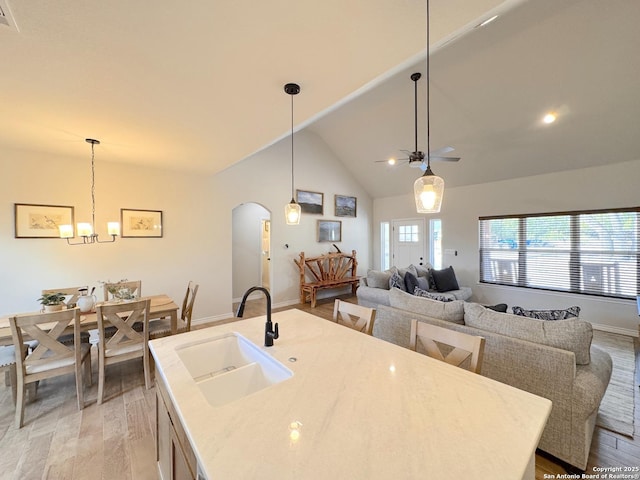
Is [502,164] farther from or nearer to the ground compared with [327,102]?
farther from the ground

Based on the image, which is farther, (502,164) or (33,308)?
(502,164)

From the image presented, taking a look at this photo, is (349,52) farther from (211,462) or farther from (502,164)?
(502,164)

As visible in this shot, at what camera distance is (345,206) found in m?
6.73

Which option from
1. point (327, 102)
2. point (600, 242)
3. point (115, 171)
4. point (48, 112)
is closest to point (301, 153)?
point (115, 171)

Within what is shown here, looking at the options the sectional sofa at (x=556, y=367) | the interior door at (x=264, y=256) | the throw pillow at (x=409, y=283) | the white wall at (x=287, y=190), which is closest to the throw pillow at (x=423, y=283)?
the throw pillow at (x=409, y=283)

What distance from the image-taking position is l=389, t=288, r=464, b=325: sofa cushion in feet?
7.57

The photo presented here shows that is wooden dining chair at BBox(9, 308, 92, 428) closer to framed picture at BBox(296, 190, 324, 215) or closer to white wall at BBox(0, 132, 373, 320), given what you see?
white wall at BBox(0, 132, 373, 320)

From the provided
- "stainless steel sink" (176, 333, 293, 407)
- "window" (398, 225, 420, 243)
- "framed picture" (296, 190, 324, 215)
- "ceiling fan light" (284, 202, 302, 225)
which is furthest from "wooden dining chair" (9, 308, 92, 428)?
"window" (398, 225, 420, 243)

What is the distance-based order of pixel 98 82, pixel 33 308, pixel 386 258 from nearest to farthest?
pixel 98 82
pixel 33 308
pixel 386 258

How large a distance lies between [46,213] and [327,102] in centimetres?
374

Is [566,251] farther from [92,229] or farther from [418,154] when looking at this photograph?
[92,229]

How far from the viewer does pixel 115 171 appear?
3619mm

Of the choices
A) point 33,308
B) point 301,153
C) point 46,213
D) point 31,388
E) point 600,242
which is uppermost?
point 301,153

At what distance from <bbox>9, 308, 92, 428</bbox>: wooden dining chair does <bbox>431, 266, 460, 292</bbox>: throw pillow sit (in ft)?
16.9
